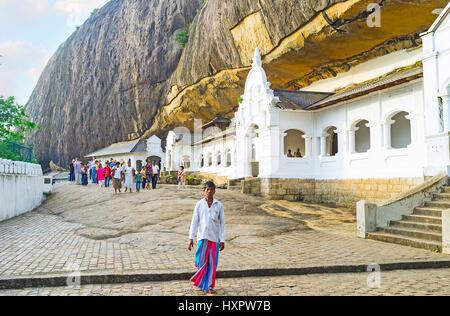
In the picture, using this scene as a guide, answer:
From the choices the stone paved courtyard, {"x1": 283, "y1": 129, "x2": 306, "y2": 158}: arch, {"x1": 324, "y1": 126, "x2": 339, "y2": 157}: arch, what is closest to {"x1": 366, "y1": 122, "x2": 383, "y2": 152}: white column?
the stone paved courtyard

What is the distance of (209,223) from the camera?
5.10 m

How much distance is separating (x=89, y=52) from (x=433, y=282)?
49238 millimetres

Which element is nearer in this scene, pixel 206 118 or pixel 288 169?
pixel 288 169

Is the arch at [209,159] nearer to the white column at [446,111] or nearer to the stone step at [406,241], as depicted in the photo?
the white column at [446,111]

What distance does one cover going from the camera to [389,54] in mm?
19609

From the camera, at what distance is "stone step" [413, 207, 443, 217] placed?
8.78 metres

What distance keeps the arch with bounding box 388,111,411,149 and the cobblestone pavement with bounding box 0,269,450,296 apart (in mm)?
11273

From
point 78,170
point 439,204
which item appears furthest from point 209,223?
point 78,170

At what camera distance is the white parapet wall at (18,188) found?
11.9m

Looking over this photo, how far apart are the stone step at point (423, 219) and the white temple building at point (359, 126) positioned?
2.27 metres

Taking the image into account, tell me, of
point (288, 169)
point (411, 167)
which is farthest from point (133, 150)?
point (411, 167)

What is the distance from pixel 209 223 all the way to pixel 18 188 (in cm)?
1139

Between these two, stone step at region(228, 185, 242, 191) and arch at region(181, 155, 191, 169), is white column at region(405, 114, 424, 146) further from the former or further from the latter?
arch at region(181, 155, 191, 169)
